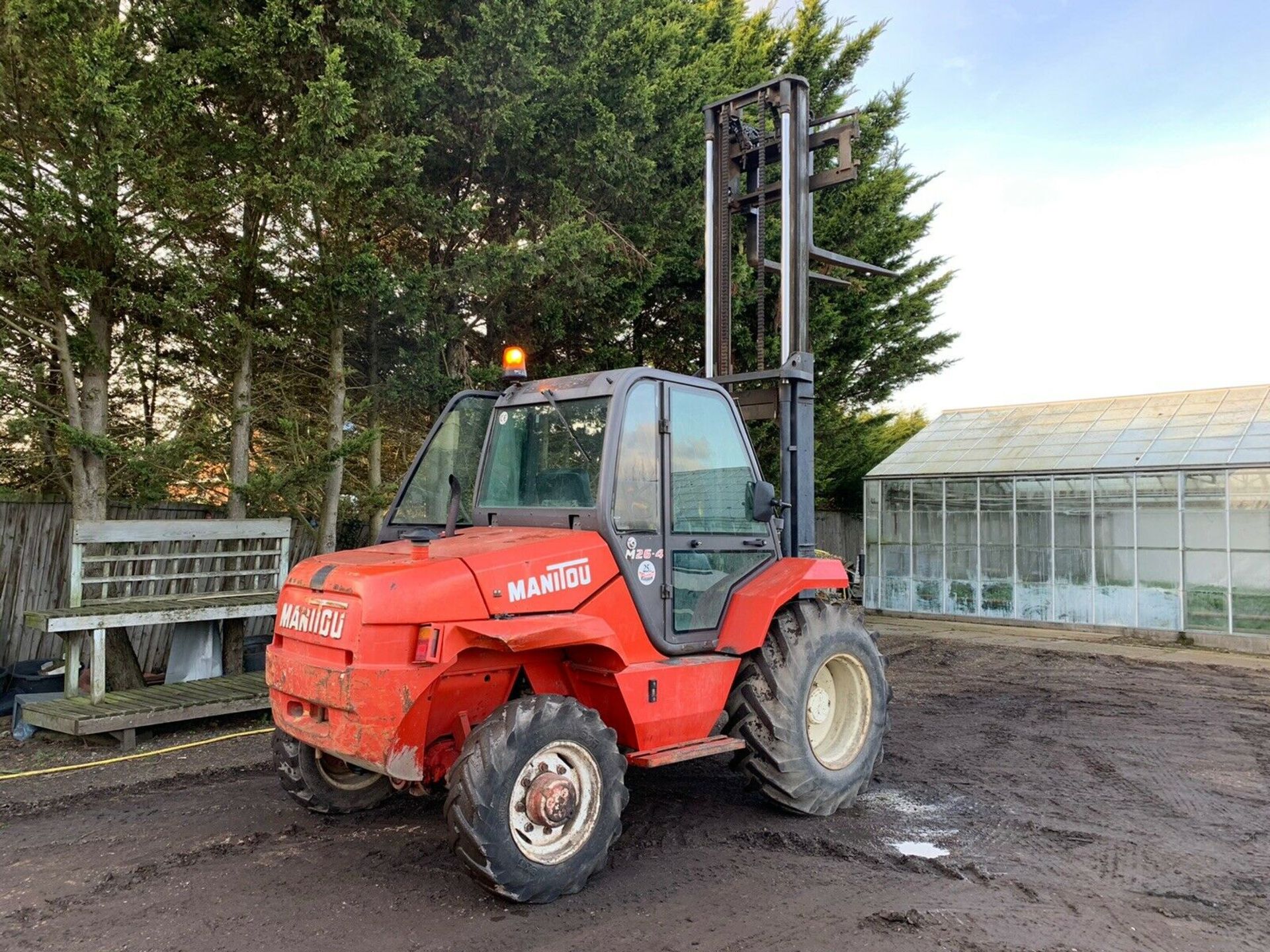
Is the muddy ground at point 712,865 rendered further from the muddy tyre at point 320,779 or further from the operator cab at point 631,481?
the operator cab at point 631,481

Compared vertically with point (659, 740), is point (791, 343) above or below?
above

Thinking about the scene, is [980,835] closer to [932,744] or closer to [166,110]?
[932,744]

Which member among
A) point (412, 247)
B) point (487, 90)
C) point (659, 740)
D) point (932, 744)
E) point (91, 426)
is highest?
point (487, 90)

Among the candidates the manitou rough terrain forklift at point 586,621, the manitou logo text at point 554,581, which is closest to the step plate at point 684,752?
the manitou rough terrain forklift at point 586,621

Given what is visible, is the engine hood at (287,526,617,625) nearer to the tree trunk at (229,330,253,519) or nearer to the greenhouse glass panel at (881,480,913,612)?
the tree trunk at (229,330,253,519)

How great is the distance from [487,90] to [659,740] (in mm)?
6633

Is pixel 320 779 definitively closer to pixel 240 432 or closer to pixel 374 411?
pixel 240 432

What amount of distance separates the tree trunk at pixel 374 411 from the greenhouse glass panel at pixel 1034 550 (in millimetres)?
10710

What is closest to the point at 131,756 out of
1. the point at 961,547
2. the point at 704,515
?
the point at 704,515

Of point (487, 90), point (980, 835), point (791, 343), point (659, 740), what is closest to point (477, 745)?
point (659, 740)

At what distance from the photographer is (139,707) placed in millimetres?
6375

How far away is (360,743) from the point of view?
3.60 meters

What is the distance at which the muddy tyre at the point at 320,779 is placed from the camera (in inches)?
179

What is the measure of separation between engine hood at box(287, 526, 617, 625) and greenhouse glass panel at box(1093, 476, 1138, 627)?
12.3 meters
